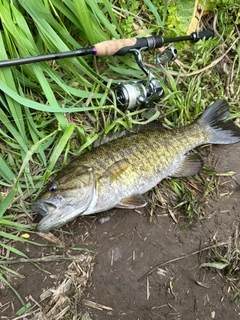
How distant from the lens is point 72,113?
3.70 metres

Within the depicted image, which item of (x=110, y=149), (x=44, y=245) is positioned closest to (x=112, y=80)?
(x=110, y=149)

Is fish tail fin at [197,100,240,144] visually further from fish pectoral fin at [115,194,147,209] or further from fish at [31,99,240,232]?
fish pectoral fin at [115,194,147,209]

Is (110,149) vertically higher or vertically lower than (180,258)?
higher

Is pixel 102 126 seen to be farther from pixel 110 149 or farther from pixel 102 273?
pixel 102 273

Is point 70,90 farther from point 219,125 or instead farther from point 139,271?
point 139,271

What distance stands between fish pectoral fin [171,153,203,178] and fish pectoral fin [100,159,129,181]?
1.92 ft

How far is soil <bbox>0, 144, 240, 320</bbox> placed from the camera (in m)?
3.17

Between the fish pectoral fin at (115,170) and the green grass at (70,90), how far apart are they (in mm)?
424

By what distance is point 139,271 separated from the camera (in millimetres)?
3350

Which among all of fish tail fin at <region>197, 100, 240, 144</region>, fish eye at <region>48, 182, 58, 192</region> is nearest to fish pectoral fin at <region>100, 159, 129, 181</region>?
fish eye at <region>48, 182, 58, 192</region>

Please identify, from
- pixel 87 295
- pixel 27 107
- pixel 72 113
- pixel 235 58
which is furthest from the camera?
pixel 235 58

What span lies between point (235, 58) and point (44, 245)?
9.36 ft

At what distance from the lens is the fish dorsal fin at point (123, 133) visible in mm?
3479

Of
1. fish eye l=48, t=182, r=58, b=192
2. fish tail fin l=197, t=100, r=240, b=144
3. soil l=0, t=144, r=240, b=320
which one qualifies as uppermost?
fish eye l=48, t=182, r=58, b=192
